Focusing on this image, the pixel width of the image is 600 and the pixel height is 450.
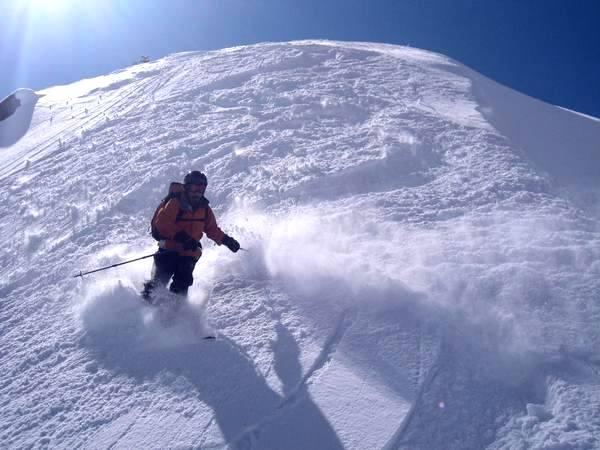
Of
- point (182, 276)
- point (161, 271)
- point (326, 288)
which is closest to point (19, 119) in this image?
point (161, 271)

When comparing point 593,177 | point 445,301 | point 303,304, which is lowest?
point 303,304

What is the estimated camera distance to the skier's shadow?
4.20 metres

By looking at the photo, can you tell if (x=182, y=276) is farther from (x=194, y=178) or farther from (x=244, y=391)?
(x=244, y=391)

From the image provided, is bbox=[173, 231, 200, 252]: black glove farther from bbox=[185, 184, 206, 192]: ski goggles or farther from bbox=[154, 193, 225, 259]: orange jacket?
bbox=[185, 184, 206, 192]: ski goggles

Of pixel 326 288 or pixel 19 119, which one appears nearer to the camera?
pixel 326 288

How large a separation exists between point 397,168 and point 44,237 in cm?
615

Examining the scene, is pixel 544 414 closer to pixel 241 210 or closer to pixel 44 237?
pixel 241 210

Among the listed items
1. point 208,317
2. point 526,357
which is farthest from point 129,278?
point 526,357

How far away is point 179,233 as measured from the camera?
20.2 ft

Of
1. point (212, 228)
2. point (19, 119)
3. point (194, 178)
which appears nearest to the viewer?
point (194, 178)

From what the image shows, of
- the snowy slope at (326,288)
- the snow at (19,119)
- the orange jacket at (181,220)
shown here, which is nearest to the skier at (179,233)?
the orange jacket at (181,220)

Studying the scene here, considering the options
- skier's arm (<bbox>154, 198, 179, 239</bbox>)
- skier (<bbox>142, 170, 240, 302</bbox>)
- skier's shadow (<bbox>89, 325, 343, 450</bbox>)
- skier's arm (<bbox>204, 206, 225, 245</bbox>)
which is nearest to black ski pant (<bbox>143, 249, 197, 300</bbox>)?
skier (<bbox>142, 170, 240, 302</bbox>)

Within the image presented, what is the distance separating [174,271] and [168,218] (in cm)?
63

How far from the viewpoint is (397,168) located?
9.55 metres
